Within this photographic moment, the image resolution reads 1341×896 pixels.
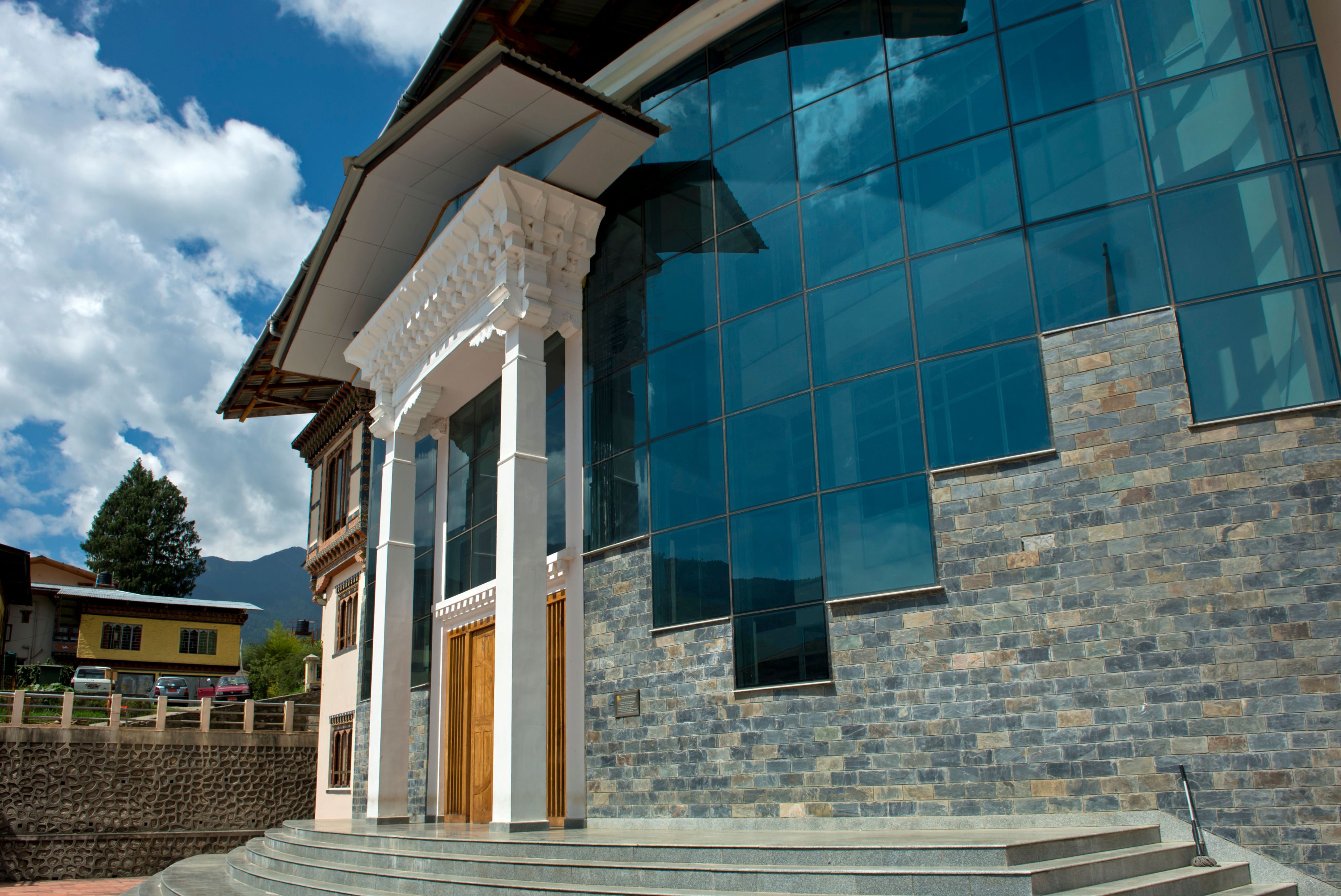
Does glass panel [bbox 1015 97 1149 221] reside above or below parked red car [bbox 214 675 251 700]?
above

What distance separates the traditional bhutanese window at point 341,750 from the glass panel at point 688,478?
13495 mm

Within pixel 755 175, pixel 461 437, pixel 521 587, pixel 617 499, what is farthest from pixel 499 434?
pixel 755 175

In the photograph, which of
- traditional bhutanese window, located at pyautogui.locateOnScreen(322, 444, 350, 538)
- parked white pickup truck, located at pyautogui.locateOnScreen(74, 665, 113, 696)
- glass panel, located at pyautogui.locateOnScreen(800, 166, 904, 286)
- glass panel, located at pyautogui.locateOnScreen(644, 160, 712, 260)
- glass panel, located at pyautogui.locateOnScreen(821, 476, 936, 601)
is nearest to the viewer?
→ glass panel, located at pyautogui.locateOnScreen(821, 476, 936, 601)

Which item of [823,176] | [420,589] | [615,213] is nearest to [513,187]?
[615,213]

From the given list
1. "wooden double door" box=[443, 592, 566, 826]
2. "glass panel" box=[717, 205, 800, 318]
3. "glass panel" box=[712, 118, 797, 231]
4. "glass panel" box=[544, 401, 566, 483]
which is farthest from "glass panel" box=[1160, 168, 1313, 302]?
"wooden double door" box=[443, 592, 566, 826]

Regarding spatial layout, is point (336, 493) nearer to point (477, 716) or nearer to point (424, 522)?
point (424, 522)

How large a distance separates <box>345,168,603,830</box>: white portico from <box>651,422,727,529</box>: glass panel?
1.54 m

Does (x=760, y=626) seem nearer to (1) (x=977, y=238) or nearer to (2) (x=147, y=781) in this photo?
(1) (x=977, y=238)

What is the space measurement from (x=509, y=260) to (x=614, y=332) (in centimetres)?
172

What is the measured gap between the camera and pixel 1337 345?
797cm

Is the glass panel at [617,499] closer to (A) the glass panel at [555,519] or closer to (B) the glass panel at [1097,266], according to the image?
(A) the glass panel at [555,519]

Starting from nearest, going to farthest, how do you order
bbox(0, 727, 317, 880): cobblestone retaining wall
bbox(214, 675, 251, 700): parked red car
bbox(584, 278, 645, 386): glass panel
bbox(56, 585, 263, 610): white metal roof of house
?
bbox(584, 278, 645, 386): glass panel → bbox(0, 727, 317, 880): cobblestone retaining wall → bbox(214, 675, 251, 700): parked red car → bbox(56, 585, 263, 610): white metal roof of house

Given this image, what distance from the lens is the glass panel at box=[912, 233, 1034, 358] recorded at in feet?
30.8

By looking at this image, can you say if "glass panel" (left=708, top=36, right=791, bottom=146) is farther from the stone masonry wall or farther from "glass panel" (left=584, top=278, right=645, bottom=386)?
the stone masonry wall
